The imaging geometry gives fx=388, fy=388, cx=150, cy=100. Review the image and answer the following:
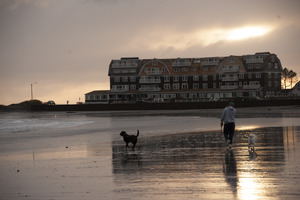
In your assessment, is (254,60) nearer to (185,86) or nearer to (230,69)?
(230,69)

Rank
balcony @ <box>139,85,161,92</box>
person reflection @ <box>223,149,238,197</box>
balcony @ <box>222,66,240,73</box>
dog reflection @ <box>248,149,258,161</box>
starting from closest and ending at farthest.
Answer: person reflection @ <box>223,149,238,197</box> → dog reflection @ <box>248,149,258,161</box> → balcony @ <box>222,66,240,73</box> → balcony @ <box>139,85,161,92</box>

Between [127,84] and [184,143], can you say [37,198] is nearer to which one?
[184,143]

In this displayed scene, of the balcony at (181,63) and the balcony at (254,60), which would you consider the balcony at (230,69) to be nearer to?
the balcony at (254,60)

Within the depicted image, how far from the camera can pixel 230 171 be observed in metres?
10.1

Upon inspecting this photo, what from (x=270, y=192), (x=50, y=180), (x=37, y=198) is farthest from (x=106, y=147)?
(x=270, y=192)

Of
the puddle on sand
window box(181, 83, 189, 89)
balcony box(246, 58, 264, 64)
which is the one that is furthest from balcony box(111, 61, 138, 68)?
the puddle on sand

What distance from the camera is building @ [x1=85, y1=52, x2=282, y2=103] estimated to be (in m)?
105

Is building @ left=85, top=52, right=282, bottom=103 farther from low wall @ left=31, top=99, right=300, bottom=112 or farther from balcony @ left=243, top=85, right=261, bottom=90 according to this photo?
low wall @ left=31, top=99, right=300, bottom=112

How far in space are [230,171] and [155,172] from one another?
196 cm

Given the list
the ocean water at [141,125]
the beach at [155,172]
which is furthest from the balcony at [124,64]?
Result: the beach at [155,172]

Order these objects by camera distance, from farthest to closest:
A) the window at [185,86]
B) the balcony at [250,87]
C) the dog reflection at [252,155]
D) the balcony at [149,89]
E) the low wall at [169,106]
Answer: the window at [185,86] < the balcony at [149,89] < the balcony at [250,87] < the low wall at [169,106] < the dog reflection at [252,155]

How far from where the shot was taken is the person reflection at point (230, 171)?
28.0 ft

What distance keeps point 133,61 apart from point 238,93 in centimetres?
3128

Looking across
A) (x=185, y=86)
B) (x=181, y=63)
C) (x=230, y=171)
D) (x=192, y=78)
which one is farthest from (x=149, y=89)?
(x=230, y=171)
